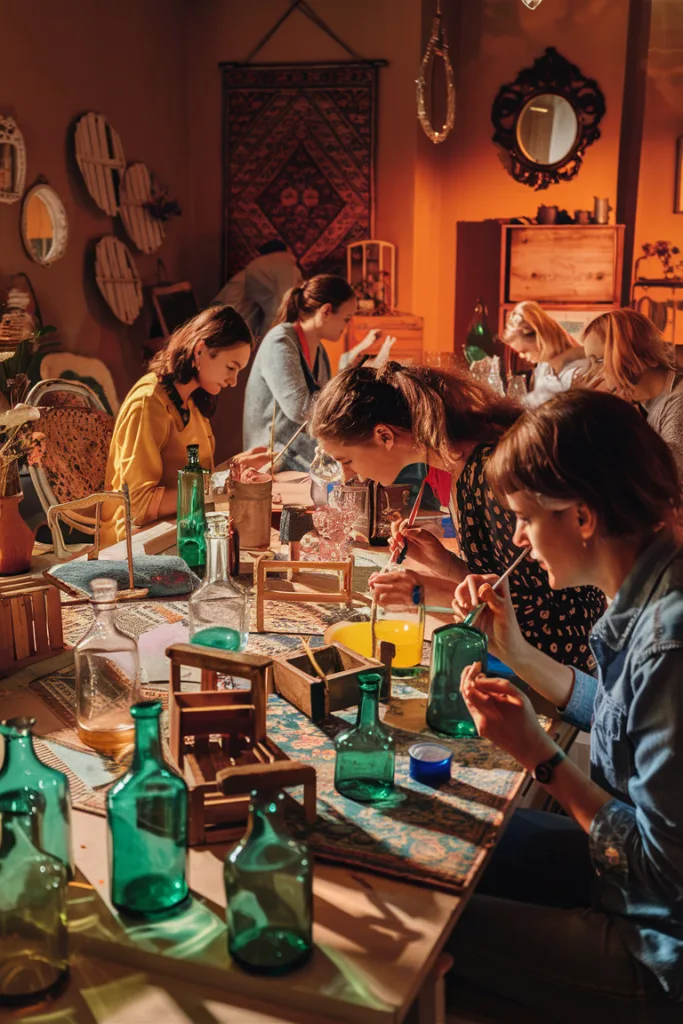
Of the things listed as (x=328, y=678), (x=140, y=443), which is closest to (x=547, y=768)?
(x=328, y=678)

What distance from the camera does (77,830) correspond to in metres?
1.26

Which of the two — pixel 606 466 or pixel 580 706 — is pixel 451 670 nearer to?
pixel 580 706

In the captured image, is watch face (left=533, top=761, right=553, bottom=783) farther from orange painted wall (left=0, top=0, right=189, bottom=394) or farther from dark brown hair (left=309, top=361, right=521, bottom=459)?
orange painted wall (left=0, top=0, right=189, bottom=394)

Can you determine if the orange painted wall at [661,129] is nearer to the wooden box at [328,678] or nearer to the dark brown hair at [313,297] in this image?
Result: the dark brown hair at [313,297]

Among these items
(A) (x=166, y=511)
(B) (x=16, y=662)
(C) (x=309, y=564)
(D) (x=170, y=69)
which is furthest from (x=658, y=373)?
(D) (x=170, y=69)

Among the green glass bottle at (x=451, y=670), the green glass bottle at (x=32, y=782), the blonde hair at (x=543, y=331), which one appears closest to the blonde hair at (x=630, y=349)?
the blonde hair at (x=543, y=331)

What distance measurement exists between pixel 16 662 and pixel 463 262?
6114mm

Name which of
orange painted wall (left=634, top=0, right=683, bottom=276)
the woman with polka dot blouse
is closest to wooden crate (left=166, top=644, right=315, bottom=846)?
the woman with polka dot blouse

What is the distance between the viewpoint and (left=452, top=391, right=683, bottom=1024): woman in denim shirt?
1202 mm

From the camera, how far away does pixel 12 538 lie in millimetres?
1997

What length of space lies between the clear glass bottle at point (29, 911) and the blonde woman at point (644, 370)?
3051 mm

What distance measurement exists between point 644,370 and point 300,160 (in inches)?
148

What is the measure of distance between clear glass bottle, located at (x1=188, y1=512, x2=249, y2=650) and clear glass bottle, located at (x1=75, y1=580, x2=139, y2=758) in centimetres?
25

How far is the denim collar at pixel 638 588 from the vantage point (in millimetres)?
1307
